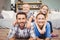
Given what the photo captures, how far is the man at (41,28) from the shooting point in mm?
1686

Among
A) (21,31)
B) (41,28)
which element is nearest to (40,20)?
(41,28)

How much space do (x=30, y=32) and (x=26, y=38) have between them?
0.26 ft

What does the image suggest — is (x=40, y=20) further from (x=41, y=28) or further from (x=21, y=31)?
(x=21, y=31)

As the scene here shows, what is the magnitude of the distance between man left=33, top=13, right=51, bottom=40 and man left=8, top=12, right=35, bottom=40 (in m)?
0.05

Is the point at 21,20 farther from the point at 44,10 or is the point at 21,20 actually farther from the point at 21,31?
the point at 44,10

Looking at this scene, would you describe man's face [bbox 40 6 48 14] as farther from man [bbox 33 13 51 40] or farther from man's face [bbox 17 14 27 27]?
man's face [bbox 17 14 27 27]

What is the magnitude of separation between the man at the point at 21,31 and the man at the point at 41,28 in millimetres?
55

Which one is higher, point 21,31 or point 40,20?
point 40,20

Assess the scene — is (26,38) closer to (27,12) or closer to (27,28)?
(27,28)

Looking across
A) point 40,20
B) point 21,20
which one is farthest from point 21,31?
point 40,20

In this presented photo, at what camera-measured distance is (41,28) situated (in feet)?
5.68

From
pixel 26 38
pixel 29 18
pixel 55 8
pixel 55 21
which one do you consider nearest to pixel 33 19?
pixel 29 18

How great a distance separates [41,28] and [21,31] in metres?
0.21

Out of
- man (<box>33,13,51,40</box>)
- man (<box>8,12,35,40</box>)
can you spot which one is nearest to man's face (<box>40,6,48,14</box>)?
man (<box>33,13,51,40</box>)
